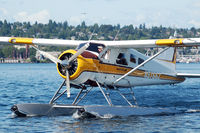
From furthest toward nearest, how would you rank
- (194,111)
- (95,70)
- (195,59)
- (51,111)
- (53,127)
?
(195,59)
(194,111)
(51,111)
(95,70)
(53,127)

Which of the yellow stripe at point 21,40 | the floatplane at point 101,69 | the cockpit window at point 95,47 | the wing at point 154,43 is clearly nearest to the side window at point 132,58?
the floatplane at point 101,69

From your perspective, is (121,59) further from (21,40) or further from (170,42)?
(21,40)

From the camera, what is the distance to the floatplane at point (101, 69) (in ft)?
40.3

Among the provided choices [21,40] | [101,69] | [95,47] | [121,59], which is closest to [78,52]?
[95,47]

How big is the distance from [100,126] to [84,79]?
148 cm

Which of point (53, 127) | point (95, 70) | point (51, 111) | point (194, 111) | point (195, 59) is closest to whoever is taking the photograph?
point (53, 127)

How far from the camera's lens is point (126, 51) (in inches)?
554

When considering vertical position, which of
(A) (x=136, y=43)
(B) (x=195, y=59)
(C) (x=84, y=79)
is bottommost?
(B) (x=195, y=59)

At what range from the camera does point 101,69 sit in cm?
1302

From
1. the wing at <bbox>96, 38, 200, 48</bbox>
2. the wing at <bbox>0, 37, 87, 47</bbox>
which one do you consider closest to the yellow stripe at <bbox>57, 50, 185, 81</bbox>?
the wing at <bbox>96, 38, 200, 48</bbox>

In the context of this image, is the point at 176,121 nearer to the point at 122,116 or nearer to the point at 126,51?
the point at 122,116

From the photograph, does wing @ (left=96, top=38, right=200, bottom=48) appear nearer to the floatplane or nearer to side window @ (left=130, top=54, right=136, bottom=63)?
the floatplane

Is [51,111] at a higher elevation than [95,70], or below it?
below

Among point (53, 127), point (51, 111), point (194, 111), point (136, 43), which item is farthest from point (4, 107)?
point (194, 111)
